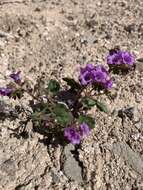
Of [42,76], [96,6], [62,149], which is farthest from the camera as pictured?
[96,6]

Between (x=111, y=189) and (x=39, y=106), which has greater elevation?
(x=39, y=106)

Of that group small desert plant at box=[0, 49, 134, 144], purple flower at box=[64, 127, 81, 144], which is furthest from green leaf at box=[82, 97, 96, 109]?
purple flower at box=[64, 127, 81, 144]

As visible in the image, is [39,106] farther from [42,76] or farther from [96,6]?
[96,6]

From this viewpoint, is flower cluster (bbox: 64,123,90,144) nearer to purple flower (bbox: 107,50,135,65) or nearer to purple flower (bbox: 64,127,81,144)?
purple flower (bbox: 64,127,81,144)

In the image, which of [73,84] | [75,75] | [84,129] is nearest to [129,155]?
[84,129]

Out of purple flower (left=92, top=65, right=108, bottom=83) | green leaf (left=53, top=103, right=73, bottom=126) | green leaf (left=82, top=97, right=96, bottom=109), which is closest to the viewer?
green leaf (left=53, top=103, right=73, bottom=126)

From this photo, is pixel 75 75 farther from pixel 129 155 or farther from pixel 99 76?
pixel 129 155

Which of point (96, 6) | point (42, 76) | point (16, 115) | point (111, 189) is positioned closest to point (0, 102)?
point (16, 115)
